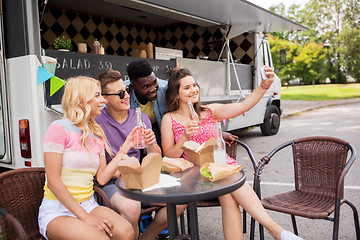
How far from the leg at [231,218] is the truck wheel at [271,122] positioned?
6.13 meters

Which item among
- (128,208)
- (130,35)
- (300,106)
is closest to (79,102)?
(128,208)

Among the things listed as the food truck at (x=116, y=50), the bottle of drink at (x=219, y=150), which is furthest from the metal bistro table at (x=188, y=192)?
the food truck at (x=116, y=50)

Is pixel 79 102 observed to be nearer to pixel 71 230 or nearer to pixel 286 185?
pixel 71 230

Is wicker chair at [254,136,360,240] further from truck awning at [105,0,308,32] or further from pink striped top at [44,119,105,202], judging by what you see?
truck awning at [105,0,308,32]

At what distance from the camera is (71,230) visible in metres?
1.78

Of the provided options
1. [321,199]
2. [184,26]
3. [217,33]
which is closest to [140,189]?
[321,199]

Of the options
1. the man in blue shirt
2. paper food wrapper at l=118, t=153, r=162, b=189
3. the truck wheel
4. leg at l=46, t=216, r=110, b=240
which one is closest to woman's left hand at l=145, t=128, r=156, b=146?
paper food wrapper at l=118, t=153, r=162, b=189

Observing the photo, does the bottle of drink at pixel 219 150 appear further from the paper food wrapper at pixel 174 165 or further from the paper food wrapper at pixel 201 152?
the paper food wrapper at pixel 174 165

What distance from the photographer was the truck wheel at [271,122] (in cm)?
823

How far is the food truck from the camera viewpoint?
2771mm

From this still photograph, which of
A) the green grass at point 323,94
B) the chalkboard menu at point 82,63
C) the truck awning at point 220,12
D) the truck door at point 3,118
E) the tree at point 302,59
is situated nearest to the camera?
the truck door at point 3,118

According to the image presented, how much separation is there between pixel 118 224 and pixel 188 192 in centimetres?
55

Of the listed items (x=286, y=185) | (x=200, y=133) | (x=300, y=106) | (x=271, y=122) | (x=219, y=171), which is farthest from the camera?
(x=300, y=106)

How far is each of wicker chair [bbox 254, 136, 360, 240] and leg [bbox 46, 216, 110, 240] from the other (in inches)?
45.4
